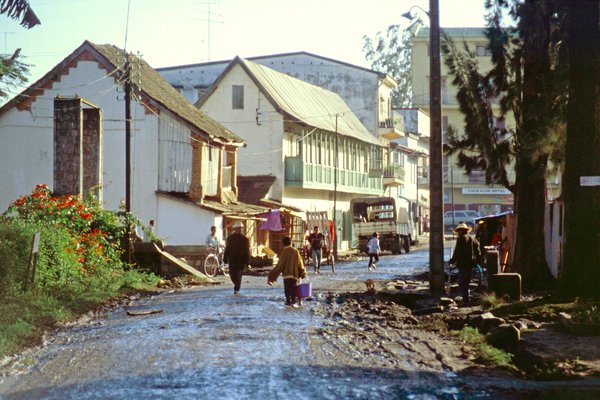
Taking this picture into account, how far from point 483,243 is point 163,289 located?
12020mm

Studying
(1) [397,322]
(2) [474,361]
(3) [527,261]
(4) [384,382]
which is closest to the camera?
(4) [384,382]

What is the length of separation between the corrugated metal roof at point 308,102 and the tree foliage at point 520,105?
28.8 metres

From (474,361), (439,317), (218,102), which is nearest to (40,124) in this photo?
(218,102)

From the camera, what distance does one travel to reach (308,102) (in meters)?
61.2

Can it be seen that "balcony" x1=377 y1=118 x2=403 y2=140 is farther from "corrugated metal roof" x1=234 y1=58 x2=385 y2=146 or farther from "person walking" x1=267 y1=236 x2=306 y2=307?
"person walking" x1=267 y1=236 x2=306 y2=307

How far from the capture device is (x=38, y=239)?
812 inches

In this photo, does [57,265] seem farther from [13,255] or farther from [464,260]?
[464,260]

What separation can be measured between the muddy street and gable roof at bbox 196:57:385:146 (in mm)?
34987

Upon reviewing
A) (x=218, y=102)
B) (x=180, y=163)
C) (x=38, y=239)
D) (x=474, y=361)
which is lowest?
(x=474, y=361)

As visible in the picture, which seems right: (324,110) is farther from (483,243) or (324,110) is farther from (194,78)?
(483,243)

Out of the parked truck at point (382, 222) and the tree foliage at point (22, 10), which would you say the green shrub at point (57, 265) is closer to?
the tree foliage at point (22, 10)

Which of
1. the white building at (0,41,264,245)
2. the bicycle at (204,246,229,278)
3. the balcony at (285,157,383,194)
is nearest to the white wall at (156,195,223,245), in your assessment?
the white building at (0,41,264,245)

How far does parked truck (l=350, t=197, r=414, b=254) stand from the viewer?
56.5 meters

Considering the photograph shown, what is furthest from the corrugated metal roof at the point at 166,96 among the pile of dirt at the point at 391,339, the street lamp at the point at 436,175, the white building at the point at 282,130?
the pile of dirt at the point at 391,339
